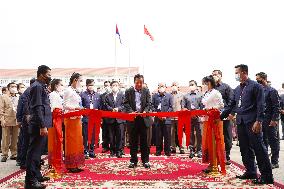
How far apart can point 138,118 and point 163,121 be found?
2417 millimetres

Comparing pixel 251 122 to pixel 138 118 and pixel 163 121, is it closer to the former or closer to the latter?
pixel 138 118

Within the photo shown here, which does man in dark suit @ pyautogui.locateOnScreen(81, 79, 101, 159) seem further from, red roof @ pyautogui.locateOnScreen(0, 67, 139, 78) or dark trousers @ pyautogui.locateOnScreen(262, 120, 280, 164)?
red roof @ pyautogui.locateOnScreen(0, 67, 139, 78)

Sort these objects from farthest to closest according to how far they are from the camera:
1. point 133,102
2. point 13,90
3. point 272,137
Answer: point 13,90 → point 133,102 → point 272,137

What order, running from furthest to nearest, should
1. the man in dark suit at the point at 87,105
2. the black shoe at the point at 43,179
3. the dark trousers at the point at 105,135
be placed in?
1. the dark trousers at the point at 105,135
2. the man in dark suit at the point at 87,105
3. the black shoe at the point at 43,179

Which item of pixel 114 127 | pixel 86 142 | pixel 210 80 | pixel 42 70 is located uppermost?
pixel 42 70

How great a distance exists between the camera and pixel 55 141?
6.82 m

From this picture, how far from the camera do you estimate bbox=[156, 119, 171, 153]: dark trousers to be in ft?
31.3

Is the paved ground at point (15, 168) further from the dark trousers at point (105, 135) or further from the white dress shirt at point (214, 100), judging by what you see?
the dark trousers at point (105, 135)

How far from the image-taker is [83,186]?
5375 mm

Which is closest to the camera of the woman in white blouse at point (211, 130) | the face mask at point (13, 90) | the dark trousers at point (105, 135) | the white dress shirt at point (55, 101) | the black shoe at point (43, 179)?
the black shoe at point (43, 179)

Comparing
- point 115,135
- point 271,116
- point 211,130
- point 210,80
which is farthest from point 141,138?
point 271,116

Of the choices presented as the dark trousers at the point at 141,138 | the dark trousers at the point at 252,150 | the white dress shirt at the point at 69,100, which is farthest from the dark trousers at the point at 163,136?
Result: the dark trousers at the point at 252,150

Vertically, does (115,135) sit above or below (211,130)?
below

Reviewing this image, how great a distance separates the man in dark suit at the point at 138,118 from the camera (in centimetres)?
741
